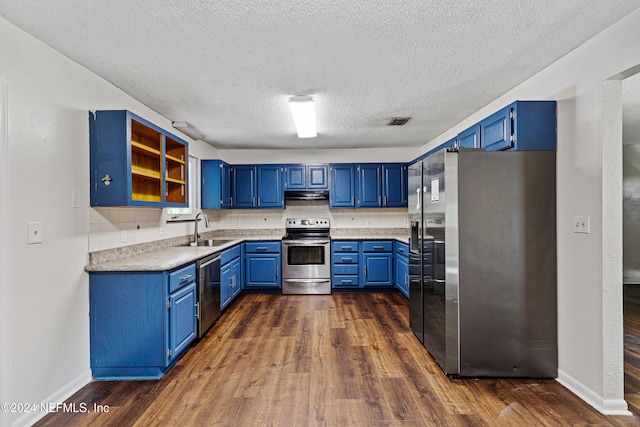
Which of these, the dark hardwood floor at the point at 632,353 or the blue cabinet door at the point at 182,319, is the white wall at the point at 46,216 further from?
the dark hardwood floor at the point at 632,353

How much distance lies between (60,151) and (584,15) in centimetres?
335

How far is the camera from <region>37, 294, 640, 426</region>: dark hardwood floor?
199 centimetres

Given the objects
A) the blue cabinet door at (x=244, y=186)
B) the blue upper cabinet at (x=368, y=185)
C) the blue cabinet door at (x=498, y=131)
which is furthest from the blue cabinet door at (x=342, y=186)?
the blue cabinet door at (x=498, y=131)

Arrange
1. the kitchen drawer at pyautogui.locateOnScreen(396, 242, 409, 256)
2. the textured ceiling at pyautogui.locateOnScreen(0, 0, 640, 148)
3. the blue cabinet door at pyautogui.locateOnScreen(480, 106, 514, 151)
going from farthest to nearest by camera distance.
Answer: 1. the kitchen drawer at pyautogui.locateOnScreen(396, 242, 409, 256)
2. the blue cabinet door at pyautogui.locateOnScreen(480, 106, 514, 151)
3. the textured ceiling at pyautogui.locateOnScreen(0, 0, 640, 148)

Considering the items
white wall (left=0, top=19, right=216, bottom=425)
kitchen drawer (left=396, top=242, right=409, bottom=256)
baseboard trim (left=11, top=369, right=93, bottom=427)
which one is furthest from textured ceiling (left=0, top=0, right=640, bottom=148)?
baseboard trim (left=11, top=369, right=93, bottom=427)

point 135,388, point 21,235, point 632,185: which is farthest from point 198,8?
point 632,185

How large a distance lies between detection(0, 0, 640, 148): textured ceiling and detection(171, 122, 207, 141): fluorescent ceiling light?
1.60 feet

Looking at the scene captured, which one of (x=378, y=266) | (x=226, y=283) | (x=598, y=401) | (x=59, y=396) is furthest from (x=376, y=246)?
(x=59, y=396)

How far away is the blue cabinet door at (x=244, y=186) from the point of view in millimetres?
5418

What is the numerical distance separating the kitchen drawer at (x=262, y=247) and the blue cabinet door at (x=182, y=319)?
2.06m

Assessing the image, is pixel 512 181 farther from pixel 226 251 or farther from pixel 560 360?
Answer: pixel 226 251

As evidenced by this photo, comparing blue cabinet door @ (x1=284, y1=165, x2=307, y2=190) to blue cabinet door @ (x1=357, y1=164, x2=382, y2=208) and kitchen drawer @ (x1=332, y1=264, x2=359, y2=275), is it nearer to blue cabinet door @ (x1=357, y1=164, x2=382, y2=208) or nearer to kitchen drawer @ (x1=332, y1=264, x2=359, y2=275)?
blue cabinet door @ (x1=357, y1=164, x2=382, y2=208)

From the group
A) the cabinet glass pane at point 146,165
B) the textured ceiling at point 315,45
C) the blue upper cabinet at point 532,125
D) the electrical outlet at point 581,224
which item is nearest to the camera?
the textured ceiling at point 315,45

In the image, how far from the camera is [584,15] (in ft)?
5.99
